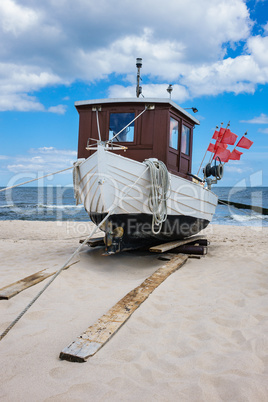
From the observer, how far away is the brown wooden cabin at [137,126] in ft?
19.0

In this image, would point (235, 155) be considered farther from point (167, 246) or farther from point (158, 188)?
point (158, 188)

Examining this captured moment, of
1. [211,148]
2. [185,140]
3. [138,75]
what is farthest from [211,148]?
[138,75]

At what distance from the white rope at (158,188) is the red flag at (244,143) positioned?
382 cm

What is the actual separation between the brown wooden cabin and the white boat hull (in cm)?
70

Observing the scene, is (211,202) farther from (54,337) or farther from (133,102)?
(54,337)

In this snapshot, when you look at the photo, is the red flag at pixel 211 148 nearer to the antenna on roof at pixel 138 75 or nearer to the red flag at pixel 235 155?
the red flag at pixel 235 155

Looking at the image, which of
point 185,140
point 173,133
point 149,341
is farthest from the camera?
point 185,140

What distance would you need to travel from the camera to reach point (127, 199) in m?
5.11

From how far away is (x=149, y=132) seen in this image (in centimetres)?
582

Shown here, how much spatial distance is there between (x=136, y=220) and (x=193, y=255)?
1.73 m

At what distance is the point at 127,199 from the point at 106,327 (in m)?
2.56

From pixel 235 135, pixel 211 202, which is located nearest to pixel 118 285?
pixel 211 202

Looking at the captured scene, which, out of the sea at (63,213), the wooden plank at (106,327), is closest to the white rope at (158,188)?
the wooden plank at (106,327)

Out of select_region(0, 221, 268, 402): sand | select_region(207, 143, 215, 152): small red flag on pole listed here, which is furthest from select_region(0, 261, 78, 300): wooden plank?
select_region(207, 143, 215, 152): small red flag on pole
